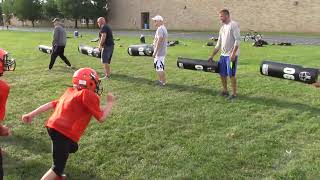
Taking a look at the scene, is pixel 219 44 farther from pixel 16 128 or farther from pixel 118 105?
pixel 16 128


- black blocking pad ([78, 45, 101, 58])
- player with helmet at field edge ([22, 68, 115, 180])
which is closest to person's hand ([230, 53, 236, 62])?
player with helmet at field edge ([22, 68, 115, 180])

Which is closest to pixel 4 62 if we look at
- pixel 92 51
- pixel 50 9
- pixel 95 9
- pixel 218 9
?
pixel 92 51

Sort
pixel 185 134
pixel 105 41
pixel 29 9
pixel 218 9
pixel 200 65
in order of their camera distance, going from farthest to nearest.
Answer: pixel 29 9, pixel 218 9, pixel 105 41, pixel 200 65, pixel 185 134

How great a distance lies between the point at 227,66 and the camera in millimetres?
10297

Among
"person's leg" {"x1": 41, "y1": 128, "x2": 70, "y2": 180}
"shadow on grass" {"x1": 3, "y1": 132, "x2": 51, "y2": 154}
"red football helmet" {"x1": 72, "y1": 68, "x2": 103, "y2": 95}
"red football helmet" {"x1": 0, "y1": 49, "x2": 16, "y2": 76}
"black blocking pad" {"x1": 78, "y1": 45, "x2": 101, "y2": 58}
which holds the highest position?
"red football helmet" {"x1": 0, "y1": 49, "x2": 16, "y2": 76}

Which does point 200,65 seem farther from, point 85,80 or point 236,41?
point 85,80

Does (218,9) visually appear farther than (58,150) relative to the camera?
Yes

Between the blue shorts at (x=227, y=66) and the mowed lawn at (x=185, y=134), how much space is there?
0.59m

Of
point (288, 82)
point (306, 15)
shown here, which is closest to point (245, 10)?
point (306, 15)

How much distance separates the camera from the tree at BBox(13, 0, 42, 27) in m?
86.3

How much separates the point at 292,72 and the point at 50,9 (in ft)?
254

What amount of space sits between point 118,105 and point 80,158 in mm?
3461

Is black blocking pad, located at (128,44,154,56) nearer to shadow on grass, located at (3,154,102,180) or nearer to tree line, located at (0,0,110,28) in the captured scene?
shadow on grass, located at (3,154,102,180)

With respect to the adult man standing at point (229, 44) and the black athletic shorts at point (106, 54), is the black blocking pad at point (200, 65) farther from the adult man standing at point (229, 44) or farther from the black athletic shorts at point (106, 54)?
the black athletic shorts at point (106, 54)
